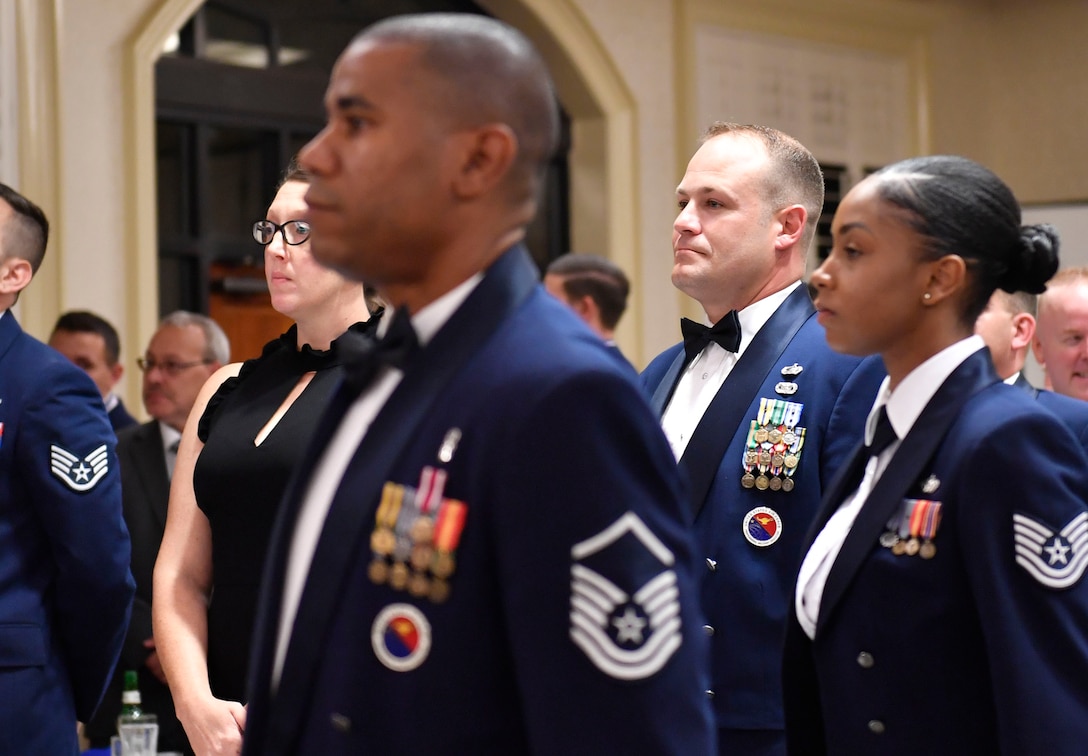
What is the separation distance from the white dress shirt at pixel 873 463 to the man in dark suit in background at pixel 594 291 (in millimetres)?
3411

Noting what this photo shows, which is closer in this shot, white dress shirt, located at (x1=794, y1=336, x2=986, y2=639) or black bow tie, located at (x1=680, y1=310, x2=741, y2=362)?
white dress shirt, located at (x1=794, y1=336, x2=986, y2=639)

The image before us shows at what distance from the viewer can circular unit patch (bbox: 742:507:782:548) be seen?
2404mm

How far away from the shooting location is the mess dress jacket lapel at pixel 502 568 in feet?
4.16

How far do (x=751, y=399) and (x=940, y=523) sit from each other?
72cm

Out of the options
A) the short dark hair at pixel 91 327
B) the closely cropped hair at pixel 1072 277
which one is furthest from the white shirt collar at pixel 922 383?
the short dark hair at pixel 91 327

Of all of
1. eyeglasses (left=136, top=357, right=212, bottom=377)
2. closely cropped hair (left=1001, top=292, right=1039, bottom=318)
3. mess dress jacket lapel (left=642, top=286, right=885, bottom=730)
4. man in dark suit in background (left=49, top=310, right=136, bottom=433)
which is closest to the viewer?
mess dress jacket lapel (left=642, top=286, right=885, bottom=730)

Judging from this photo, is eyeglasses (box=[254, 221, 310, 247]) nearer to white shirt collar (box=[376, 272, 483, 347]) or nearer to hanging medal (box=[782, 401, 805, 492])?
hanging medal (box=[782, 401, 805, 492])

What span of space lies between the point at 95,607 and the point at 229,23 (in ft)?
12.7

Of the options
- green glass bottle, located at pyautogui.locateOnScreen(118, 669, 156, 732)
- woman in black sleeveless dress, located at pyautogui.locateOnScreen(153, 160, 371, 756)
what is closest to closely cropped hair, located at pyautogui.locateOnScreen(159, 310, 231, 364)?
green glass bottle, located at pyautogui.locateOnScreen(118, 669, 156, 732)

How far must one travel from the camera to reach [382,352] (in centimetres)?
141

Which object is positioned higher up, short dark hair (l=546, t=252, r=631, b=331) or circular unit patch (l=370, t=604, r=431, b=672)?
short dark hair (l=546, t=252, r=631, b=331)

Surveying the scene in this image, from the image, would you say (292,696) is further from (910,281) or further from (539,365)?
(910,281)

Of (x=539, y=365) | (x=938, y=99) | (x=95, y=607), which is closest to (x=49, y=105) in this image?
(x=95, y=607)

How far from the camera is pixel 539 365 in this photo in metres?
1.30
